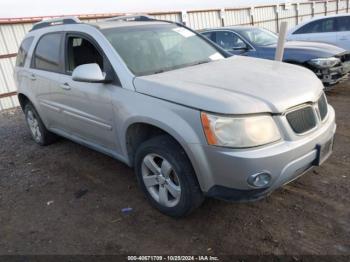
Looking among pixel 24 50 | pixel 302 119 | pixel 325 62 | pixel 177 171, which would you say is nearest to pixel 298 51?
pixel 325 62

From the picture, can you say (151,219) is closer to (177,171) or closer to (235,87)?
(177,171)

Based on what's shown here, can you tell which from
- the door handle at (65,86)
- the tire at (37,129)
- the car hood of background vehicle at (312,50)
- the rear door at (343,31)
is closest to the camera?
the door handle at (65,86)

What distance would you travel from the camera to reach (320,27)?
9508mm

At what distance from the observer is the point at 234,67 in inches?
139

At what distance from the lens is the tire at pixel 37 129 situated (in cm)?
531

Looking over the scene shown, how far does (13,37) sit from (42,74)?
5.89 m

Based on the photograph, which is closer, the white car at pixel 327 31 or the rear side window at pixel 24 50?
the rear side window at pixel 24 50

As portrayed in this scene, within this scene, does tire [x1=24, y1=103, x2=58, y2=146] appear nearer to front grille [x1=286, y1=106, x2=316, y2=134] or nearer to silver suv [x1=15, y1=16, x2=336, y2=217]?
silver suv [x1=15, y1=16, x2=336, y2=217]

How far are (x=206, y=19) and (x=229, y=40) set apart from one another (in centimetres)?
915

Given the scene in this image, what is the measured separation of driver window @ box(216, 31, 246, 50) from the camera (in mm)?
7602

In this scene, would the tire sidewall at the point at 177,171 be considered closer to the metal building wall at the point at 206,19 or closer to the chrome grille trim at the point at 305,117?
the chrome grille trim at the point at 305,117

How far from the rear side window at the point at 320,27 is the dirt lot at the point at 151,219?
238 inches

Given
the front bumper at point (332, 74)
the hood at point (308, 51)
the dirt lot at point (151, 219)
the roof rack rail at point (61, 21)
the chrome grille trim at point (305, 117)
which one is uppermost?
the roof rack rail at point (61, 21)

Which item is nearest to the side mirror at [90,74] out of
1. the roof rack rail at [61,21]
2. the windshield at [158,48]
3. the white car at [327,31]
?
the windshield at [158,48]
